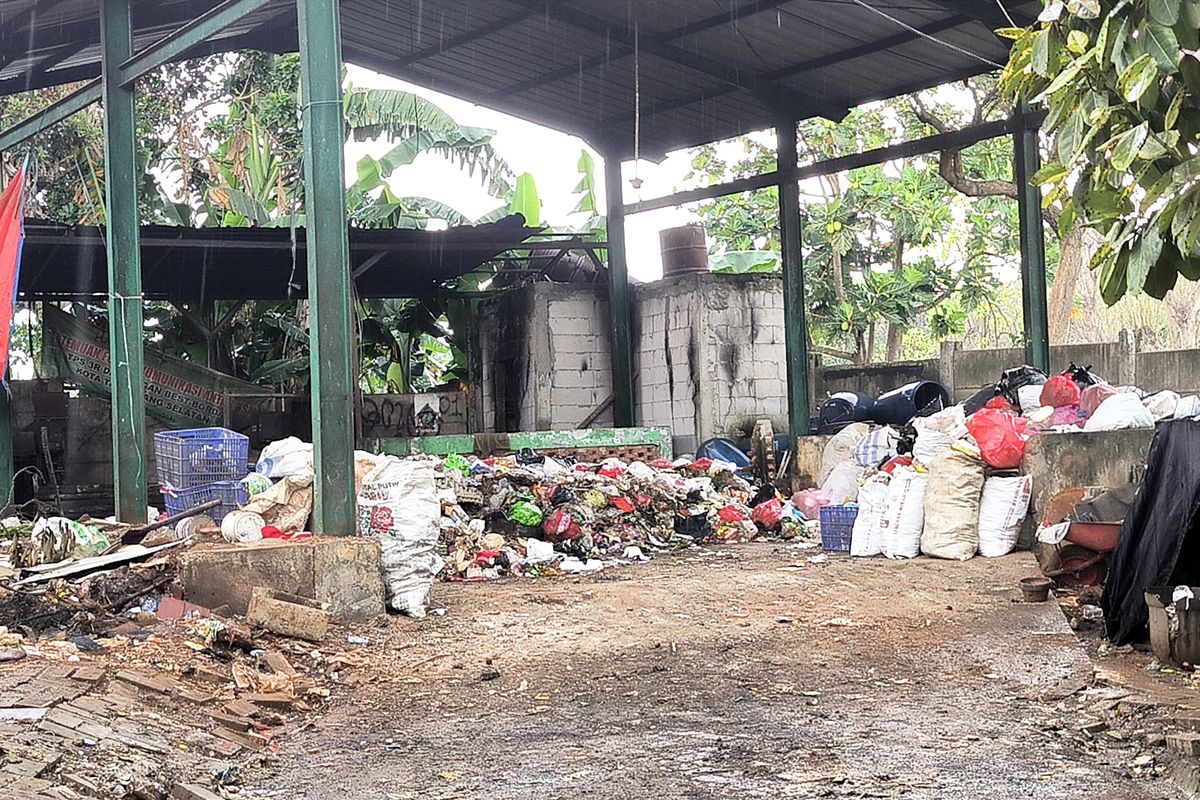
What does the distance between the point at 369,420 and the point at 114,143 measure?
7540 mm

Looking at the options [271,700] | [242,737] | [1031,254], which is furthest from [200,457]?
[1031,254]

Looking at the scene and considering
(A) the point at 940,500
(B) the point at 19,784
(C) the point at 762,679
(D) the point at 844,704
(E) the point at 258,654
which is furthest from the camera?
(A) the point at 940,500

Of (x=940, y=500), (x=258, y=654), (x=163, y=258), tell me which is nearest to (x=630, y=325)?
(x=163, y=258)

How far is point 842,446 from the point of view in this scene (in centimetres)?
1330

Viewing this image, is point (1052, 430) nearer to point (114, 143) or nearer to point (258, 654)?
point (258, 654)

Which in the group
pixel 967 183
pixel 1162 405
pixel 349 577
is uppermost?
pixel 967 183

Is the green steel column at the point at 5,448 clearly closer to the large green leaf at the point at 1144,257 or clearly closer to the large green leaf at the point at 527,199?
the large green leaf at the point at 527,199

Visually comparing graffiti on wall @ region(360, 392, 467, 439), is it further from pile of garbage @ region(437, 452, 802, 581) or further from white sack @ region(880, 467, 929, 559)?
white sack @ region(880, 467, 929, 559)

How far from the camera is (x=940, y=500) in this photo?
1007cm

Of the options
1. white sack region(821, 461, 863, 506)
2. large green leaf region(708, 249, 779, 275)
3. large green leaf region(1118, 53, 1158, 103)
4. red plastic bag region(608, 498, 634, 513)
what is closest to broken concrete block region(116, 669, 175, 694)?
large green leaf region(1118, 53, 1158, 103)

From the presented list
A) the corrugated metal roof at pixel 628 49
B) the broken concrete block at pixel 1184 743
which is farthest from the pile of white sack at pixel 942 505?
the broken concrete block at pixel 1184 743

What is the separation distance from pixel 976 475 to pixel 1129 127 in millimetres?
6859

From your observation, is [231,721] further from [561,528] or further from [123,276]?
[561,528]

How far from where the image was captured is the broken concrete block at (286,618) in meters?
6.63
